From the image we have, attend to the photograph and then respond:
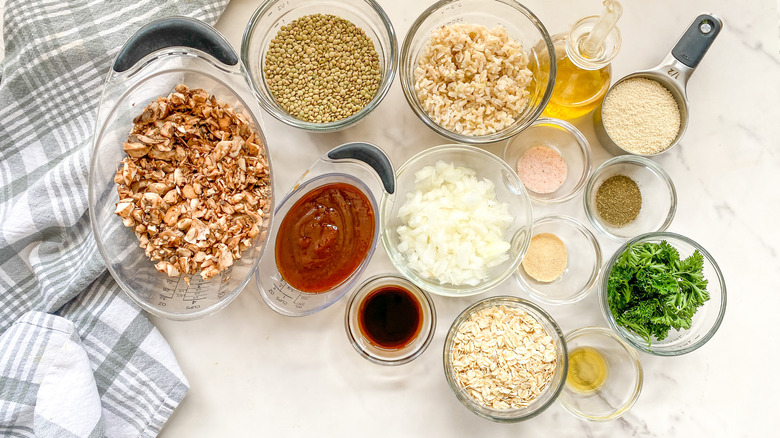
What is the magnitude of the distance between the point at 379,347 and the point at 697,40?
4.60ft

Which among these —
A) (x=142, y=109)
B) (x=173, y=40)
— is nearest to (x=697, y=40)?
(x=173, y=40)

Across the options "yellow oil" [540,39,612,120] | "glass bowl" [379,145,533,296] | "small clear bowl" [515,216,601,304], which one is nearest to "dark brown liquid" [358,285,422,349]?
"glass bowl" [379,145,533,296]

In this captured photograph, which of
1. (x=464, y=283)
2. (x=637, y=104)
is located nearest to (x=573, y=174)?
(x=637, y=104)

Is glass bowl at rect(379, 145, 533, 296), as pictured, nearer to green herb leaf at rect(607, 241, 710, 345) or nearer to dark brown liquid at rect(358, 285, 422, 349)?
dark brown liquid at rect(358, 285, 422, 349)

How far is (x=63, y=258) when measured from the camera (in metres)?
1.72

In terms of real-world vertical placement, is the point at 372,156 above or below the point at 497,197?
above

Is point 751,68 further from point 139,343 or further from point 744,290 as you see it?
point 139,343

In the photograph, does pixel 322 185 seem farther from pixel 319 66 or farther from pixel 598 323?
pixel 598 323

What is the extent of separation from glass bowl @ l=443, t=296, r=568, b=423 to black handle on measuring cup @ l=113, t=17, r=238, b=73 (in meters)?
1.05

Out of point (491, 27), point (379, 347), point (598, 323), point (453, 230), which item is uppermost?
point (491, 27)

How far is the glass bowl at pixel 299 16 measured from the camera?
1.63 metres

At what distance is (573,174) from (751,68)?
2.36ft

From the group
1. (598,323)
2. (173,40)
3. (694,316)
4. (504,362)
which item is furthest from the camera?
(598,323)

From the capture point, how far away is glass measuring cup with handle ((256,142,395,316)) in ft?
5.24
